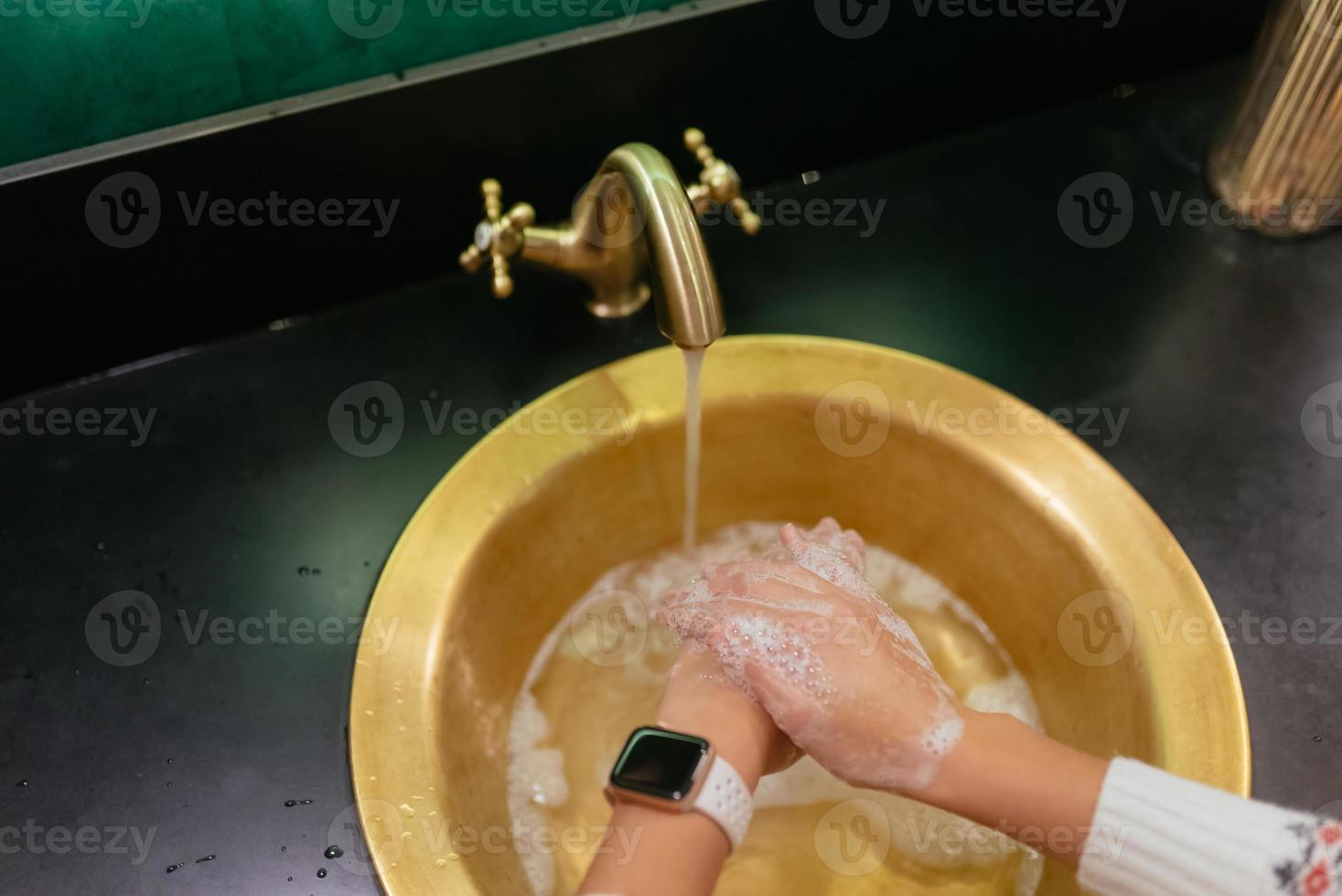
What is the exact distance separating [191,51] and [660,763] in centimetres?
65

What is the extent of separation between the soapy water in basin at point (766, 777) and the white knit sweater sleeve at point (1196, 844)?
0.14 meters

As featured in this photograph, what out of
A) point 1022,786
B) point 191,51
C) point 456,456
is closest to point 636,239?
point 456,456

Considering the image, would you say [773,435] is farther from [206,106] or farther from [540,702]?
[206,106]

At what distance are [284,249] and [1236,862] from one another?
85 cm

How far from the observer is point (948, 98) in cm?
106

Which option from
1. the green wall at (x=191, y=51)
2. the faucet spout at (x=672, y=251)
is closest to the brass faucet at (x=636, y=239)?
the faucet spout at (x=672, y=251)

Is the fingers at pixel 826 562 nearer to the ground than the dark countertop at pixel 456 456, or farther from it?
nearer to the ground

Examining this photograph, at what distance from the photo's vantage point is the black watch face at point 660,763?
0.62m

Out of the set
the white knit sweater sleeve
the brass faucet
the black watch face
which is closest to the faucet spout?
the brass faucet

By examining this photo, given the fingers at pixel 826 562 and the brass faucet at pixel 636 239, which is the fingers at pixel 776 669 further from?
the brass faucet at pixel 636 239

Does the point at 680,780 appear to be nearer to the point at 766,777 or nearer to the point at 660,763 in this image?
the point at 660,763

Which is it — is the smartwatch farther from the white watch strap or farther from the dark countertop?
the dark countertop

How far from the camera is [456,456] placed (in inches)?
33.5

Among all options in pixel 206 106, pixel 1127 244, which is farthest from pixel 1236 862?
pixel 206 106
